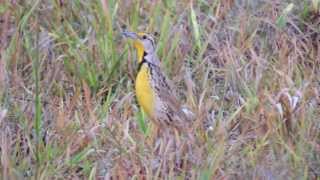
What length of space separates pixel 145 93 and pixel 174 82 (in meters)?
0.58

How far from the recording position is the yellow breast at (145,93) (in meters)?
5.60

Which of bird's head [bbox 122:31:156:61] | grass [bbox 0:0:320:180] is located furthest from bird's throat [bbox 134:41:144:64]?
grass [bbox 0:0:320:180]

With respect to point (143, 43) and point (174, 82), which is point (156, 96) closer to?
point (143, 43)

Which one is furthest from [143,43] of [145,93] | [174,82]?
[174,82]

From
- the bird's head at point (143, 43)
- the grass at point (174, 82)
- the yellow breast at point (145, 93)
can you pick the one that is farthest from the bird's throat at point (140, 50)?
the grass at point (174, 82)

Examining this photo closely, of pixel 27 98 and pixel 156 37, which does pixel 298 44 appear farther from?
pixel 27 98

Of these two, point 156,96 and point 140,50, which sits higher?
point 140,50

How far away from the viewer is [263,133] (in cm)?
552

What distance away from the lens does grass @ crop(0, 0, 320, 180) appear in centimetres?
516

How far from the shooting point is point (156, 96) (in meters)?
5.63

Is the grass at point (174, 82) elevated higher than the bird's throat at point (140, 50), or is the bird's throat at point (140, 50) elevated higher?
the bird's throat at point (140, 50)

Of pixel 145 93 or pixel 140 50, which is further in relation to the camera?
pixel 140 50

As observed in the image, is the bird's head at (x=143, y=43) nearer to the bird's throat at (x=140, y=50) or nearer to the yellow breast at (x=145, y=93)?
the bird's throat at (x=140, y=50)

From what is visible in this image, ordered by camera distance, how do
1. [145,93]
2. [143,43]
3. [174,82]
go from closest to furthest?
1. [145,93]
2. [143,43]
3. [174,82]
